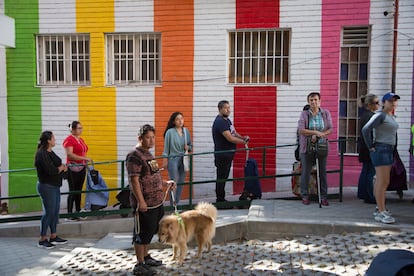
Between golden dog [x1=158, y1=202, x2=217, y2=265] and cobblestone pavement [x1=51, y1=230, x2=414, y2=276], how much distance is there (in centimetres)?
19

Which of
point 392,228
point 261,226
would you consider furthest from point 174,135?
point 392,228

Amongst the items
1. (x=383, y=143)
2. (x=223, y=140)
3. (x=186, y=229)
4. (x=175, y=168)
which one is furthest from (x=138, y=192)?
(x=383, y=143)

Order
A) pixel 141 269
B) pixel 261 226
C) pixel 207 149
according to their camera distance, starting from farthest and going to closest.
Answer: pixel 207 149
pixel 261 226
pixel 141 269

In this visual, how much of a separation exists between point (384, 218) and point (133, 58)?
629 centimetres

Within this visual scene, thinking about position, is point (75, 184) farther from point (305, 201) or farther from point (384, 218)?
point (384, 218)

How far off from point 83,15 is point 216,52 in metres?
3.16

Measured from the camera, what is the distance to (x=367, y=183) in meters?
6.61

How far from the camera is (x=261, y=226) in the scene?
566 cm

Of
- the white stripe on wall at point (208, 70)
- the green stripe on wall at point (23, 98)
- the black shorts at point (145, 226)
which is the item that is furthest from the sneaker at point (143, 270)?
the green stripe on wall at point (23, 98)

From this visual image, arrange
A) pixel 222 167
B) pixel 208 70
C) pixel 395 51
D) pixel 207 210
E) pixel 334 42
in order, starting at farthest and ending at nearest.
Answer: pixel 208 70
pixel 334 42
pixel 395 51
pixel 222 167
pixel 207 210

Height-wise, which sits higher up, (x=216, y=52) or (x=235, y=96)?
(x=216, y=52)

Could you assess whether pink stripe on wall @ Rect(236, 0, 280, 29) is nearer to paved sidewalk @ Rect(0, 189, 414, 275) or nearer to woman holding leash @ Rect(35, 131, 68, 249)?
→ paved sidewalk @ Rect(0, 189, 414, 275)

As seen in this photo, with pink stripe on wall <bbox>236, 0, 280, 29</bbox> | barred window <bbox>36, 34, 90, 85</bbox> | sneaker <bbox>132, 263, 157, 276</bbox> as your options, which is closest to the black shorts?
sneaker <bbox>132, 263, 157, 276</bbox>

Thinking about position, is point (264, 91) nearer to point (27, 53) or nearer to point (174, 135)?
point (174, 135)
